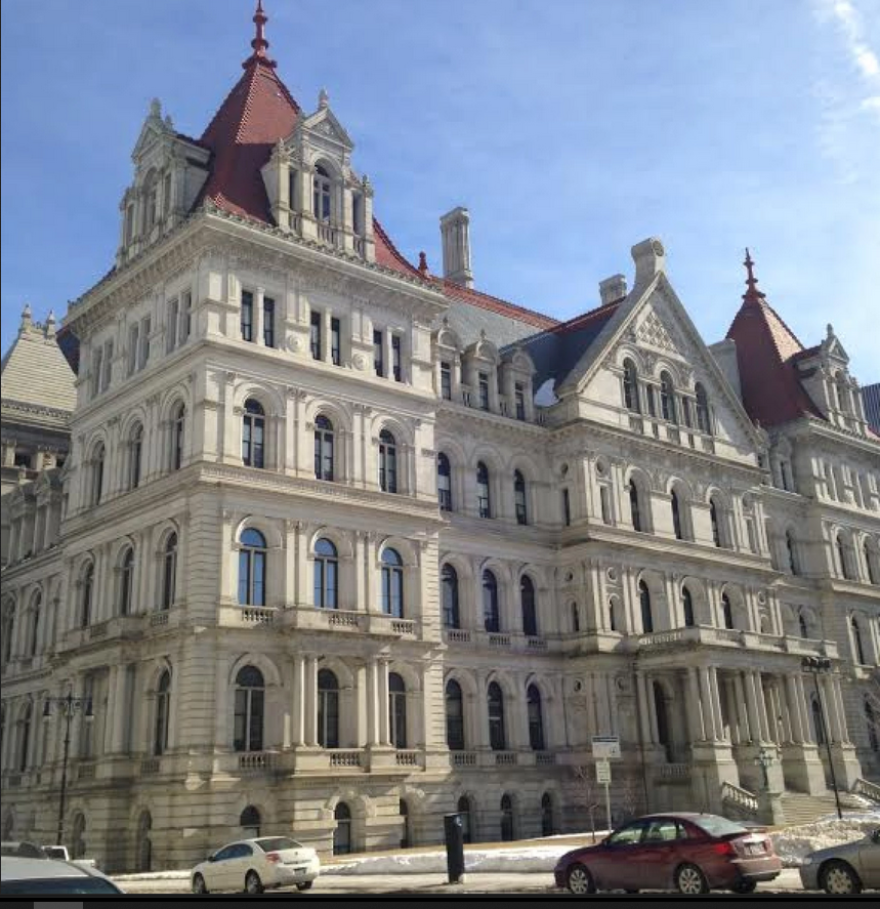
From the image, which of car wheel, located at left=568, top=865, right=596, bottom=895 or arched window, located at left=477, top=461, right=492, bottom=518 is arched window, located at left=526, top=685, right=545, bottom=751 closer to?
arched window, located at left=477, top=461, right=492, bottom=518

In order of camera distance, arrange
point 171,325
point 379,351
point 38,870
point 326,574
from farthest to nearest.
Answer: point 379,351 → point 171,325 → point 326,574 → point 38,870

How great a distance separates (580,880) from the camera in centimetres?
1683

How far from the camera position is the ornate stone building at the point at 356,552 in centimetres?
3162

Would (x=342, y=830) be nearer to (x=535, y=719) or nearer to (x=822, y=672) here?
(x=535, y=719)

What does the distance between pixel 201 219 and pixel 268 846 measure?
19680mm

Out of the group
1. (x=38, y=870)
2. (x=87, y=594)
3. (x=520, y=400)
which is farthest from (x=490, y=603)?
(x=38, y=870)

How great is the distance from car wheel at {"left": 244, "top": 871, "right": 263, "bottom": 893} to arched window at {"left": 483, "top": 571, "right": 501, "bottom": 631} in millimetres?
19489

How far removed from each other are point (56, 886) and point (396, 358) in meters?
31.8

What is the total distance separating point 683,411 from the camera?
161ft

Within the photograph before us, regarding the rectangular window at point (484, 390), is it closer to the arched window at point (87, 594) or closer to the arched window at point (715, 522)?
the arched window at point (715, 522)

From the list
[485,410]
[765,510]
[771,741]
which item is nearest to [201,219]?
[485,410]

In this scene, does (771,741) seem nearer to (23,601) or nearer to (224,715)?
(224,715)

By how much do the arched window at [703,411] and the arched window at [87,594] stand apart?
1088 inches

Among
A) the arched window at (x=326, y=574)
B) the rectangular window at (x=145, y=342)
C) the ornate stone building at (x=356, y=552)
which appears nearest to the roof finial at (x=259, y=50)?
the ornate stone building at (x=356, y=552)
